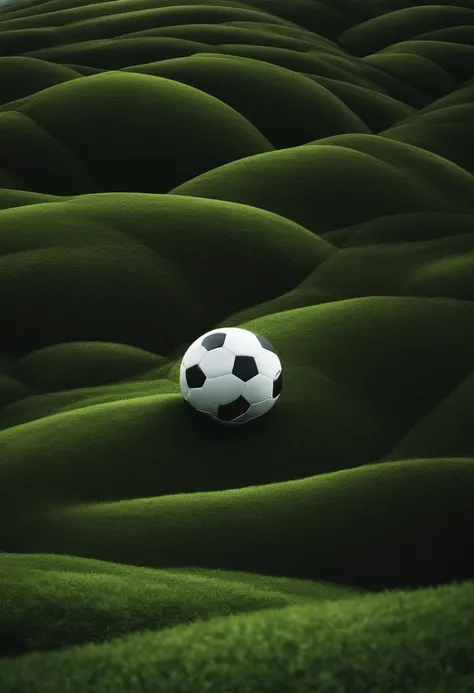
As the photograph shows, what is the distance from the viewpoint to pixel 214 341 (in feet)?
37.2

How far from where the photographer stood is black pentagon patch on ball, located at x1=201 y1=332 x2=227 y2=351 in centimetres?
1129

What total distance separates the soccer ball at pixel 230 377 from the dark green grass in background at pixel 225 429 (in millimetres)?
377

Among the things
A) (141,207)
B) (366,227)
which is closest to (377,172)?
(366,227)

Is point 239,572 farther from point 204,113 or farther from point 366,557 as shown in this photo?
point 204,113

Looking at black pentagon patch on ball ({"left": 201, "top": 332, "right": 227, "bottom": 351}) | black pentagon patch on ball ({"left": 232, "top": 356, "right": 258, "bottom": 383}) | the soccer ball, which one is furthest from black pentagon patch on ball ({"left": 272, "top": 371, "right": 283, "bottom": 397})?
black pentagon patch on ball ({"left": 201, "top": 332, "right": 227, "bottom": 351})

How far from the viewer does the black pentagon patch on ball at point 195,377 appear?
11.1 m

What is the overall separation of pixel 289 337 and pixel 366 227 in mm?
7956

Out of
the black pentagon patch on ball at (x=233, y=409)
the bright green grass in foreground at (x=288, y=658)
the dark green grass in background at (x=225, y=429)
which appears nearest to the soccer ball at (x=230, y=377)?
the black pentagon patch on ball at (x=233, y=409)

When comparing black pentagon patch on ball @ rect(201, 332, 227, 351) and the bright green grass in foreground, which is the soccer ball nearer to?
black pentagon patch on ball @ rect(201, 332, 227, 351)

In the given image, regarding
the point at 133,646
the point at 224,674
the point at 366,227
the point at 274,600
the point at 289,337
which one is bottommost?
the point at 366,227

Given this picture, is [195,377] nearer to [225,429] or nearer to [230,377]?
[230,377]

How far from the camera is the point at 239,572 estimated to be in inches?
342

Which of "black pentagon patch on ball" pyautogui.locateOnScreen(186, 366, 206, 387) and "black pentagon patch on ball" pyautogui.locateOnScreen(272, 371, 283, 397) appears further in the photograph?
"black pentagon patch on ball" pyautogui.locateOnScreen(272, 371, 283, 397)

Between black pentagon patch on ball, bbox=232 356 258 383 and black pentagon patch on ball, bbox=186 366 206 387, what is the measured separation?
415mm
